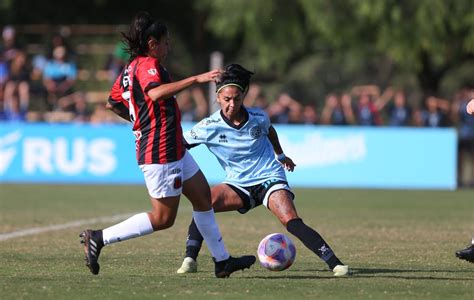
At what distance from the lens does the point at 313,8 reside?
31188 millimetres

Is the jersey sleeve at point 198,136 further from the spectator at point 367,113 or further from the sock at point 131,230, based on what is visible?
the spectator at point 367,113

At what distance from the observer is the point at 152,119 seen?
852cm

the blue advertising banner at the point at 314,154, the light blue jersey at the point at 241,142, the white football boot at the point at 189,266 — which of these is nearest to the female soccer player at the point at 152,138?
the white football boot at the point at 189,266

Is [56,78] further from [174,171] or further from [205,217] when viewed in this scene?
[174,171]

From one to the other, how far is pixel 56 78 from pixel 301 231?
63.2ft

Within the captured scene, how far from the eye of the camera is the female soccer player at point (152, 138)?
27.8 ft

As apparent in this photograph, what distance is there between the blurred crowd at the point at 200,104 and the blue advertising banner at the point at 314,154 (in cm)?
152

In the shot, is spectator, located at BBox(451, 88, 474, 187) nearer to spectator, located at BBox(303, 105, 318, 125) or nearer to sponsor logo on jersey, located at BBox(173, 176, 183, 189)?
spectator, located at BBox(303, 105, 318, 125)

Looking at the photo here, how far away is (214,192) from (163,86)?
1.86m

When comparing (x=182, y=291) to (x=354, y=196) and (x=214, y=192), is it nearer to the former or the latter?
(x=214, y=192)

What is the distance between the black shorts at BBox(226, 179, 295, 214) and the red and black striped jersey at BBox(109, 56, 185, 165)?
1.27m

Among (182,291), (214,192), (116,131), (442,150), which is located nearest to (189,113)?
(116,131)

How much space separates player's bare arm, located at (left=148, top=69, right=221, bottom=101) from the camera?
7.96 metres

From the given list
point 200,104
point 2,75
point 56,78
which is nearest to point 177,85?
point 56,78
